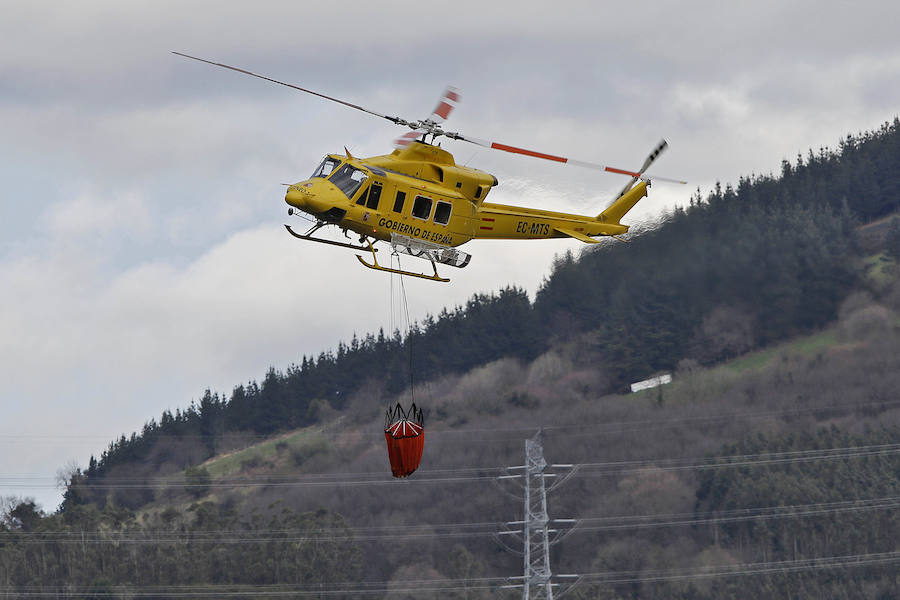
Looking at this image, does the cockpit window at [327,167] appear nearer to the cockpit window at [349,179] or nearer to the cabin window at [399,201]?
the cockpit window at [349,179]

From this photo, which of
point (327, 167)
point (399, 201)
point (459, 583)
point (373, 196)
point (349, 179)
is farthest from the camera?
point (459, 583)

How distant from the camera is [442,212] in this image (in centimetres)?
4603

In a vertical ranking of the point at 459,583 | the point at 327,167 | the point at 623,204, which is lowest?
the point at 459,583

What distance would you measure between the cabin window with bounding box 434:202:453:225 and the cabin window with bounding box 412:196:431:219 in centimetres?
34

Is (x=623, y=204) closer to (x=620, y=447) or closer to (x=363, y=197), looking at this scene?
(x=363, y=197)

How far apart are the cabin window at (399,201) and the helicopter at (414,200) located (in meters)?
0.03

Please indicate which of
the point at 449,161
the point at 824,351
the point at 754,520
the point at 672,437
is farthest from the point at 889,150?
the point at 449,161

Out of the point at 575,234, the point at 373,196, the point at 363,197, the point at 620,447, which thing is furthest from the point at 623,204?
the point at 620,447

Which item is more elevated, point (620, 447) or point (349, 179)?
point (349, 179)

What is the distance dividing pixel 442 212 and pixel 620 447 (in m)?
96.8

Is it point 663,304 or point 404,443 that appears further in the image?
point 663,304

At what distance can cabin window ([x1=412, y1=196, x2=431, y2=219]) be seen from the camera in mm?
45312

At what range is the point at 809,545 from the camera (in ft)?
374

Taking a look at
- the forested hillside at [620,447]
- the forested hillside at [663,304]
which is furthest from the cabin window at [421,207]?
the forested hillside at [663,304]
